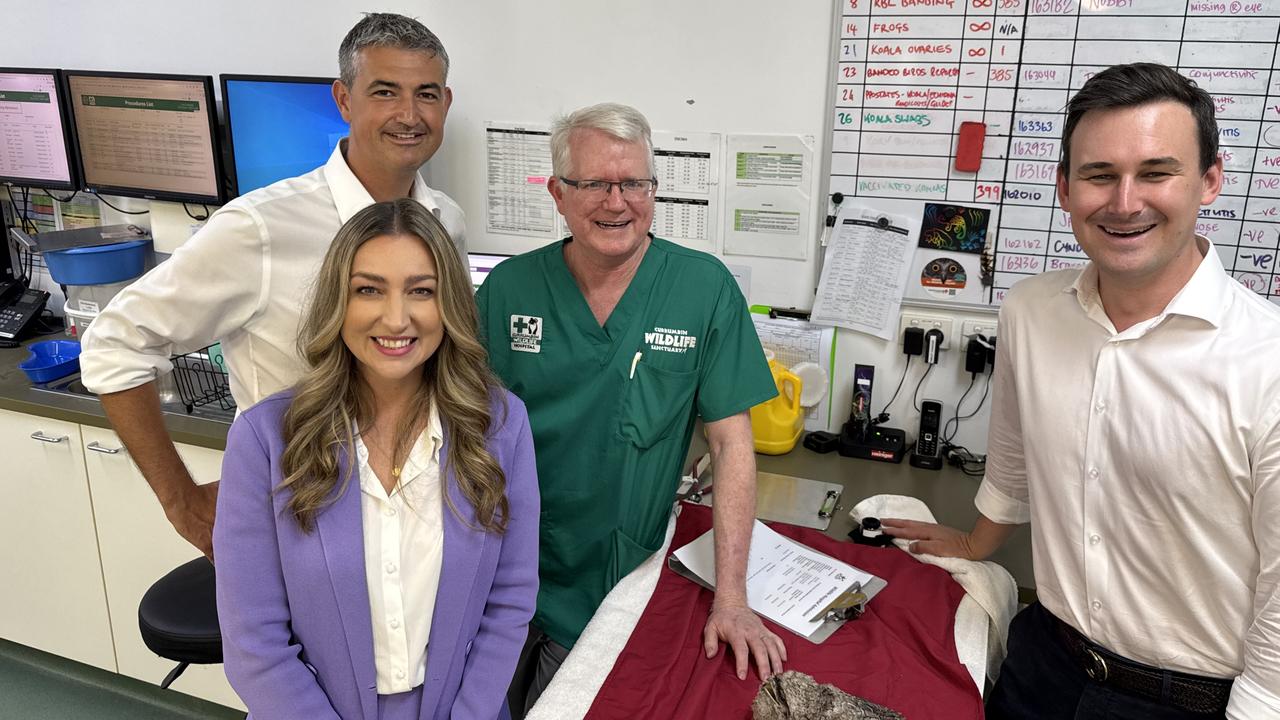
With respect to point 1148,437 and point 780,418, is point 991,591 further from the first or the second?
point 780,418

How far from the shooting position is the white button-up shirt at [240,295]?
155 centimetres

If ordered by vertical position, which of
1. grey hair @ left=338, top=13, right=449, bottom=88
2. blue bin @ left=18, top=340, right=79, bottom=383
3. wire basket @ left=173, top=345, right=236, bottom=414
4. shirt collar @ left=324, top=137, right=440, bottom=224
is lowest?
wire basket @ left=173, top=345, right=236, bottom=414

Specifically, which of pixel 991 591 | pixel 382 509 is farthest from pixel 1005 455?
pixel 382 509

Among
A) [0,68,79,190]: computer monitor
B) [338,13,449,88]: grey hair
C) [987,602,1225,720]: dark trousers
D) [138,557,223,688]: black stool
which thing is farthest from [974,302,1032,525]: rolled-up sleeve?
[0,68,79,190]: computer monitor

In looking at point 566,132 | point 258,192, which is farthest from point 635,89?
point 258,192

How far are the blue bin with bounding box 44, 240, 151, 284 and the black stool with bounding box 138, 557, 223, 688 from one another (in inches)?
55.5

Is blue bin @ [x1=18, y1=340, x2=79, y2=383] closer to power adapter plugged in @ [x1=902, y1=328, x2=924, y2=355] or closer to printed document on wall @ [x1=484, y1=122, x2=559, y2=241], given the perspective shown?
printed document on wall @ [x1=484, y1=122, x2=559, y2=241]

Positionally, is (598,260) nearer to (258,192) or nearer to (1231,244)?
(258,192)

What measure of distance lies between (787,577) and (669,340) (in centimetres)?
49

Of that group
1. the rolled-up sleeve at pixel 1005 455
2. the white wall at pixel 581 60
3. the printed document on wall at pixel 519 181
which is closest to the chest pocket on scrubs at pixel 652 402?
the rolled-up sleeve at pixel 1005 455

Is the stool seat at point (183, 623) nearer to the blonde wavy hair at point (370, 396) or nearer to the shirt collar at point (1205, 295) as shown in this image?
the blonde wavy hair at point (370, 396)

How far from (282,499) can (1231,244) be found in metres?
2.06

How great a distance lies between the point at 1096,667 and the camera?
1394mm

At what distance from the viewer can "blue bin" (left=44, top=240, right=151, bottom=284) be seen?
107 inches
